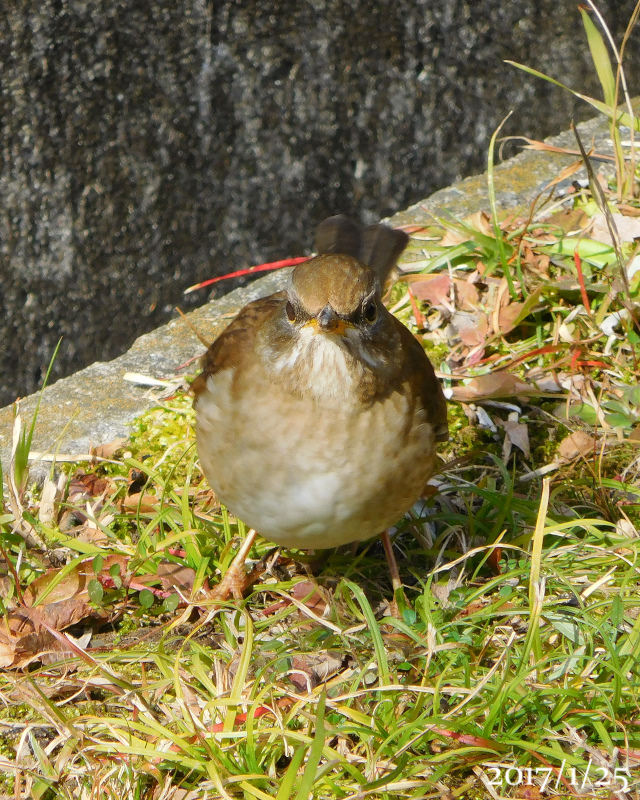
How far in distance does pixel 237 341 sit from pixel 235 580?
86 centimetres

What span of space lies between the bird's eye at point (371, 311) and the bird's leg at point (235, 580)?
103 cm

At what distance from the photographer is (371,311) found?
9.14 ft

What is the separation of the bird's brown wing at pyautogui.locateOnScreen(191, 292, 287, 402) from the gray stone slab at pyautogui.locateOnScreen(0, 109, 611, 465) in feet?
2.54

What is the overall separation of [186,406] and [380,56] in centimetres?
306

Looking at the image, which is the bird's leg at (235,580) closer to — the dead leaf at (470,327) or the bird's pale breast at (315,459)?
the bird's pale breast at (315,459)

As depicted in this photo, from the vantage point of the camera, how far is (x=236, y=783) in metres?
2.49

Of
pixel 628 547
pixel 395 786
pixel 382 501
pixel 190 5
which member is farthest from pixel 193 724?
pixel 190 5

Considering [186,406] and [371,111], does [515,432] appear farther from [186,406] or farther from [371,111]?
[371,111]

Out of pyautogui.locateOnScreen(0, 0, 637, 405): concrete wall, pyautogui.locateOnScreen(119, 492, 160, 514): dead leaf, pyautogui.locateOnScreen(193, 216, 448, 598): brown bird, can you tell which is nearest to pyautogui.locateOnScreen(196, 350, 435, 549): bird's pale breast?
pyautogui.locateOnScreen(193, 216, 448, 598): brown bird

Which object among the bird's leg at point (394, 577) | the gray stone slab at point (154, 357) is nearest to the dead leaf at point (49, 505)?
the gray stone slab at point (154, 357)

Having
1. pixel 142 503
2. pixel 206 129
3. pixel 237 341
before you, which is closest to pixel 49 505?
pixel 142 503

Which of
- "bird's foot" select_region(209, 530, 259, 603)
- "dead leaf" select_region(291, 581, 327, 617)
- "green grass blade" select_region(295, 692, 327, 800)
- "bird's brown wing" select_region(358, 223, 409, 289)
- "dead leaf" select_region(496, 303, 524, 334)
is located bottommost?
"dead leaf" select_region(291, 581, 327, 617)

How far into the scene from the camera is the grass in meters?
2.54

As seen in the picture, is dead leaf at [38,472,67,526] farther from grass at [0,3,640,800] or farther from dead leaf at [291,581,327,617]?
dead leaf at [291,581,327,617]
